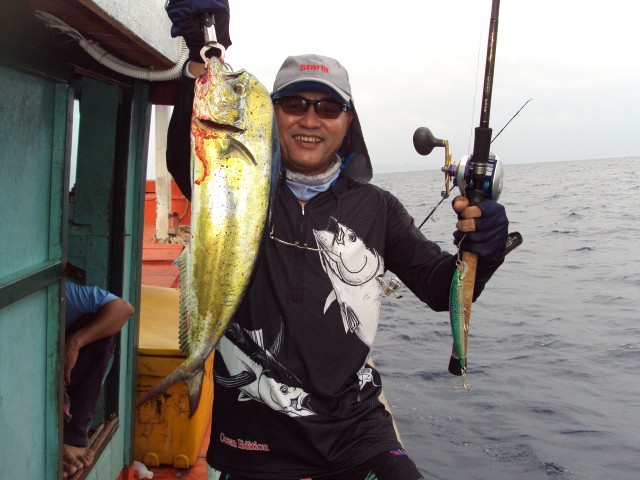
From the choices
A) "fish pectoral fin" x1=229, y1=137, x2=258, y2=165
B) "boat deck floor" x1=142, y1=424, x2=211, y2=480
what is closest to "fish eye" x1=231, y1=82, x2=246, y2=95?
"fish pectoral fin" x1=229, y1=137, x2=258, y2=165

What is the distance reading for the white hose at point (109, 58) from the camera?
214 cm

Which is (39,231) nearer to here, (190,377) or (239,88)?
(190,377)

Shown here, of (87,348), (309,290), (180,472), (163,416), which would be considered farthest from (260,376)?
(180,472)

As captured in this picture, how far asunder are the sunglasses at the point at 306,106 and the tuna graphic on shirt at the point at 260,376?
1.02 m

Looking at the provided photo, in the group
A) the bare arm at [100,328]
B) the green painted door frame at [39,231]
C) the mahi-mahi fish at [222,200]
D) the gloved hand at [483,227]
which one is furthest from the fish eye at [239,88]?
the bare arm at [100,328]

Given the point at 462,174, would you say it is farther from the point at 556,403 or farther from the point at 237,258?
the point at 556,403

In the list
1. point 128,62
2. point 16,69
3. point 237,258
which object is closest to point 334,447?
point 237,258

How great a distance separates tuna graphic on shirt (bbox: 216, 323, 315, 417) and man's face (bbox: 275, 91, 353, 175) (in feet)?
2.65

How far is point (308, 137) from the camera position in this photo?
108 inches

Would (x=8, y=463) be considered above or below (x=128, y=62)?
below

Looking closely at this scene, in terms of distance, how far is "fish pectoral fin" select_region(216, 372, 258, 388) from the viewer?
2574 millimetres

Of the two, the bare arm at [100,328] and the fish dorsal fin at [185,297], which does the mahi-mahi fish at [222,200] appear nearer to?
the fish dorsal fin at [185,297]

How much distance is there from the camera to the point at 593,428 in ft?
23.3

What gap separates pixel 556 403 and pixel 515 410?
614 millimetres
